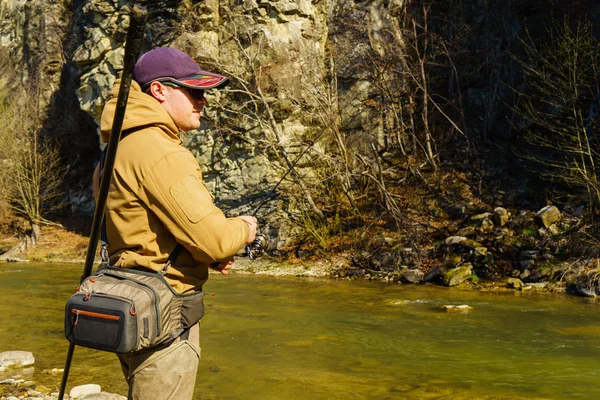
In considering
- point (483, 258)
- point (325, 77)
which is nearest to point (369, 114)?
point (325, 77)

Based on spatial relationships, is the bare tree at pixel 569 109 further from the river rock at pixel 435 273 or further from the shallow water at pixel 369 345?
the shallow water at pixel 369 345

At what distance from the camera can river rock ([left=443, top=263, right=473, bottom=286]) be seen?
529 inches

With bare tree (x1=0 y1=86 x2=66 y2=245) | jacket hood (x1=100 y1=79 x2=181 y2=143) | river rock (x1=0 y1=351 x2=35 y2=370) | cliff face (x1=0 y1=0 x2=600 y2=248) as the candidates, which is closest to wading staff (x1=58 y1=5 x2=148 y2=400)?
jacket hood (x1=100 y1=79 x2=181 y2=143)

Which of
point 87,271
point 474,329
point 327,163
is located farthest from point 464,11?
point 87,271

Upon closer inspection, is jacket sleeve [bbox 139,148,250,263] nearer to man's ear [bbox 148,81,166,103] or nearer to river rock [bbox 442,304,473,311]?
man's ear [bbox 148,81,166,103]

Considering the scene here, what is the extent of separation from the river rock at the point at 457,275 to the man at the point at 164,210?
37.9 feet

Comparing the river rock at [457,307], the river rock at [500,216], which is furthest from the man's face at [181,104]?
the river rock at [500,216]

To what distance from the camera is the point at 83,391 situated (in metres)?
5.89

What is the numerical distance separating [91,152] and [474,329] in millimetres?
21953

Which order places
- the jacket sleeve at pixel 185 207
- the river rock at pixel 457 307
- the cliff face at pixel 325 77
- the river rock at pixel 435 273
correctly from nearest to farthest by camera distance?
1. the jacket sleeve at pixel 185 207
2. the river rock at pixel 457 307
3. the river rock at pixel 435 273
4. the cliff face at pixel 325 77

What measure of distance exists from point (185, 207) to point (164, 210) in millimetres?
80

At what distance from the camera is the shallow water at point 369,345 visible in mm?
6344

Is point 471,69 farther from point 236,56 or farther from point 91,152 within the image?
Answer: point 91,152

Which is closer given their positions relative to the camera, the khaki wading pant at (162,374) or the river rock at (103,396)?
the khaki wading pant at (162,374)
